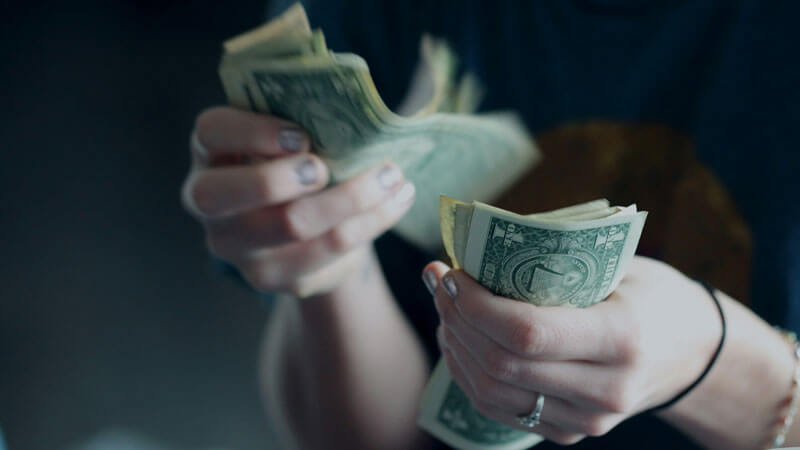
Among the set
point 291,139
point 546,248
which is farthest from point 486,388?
point 291,139

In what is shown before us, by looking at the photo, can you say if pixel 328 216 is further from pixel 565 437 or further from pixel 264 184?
pixel 565 437

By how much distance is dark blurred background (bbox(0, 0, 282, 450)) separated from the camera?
1140 millimetres

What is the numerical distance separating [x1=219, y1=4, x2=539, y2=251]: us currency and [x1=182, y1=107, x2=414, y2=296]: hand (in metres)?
0.01

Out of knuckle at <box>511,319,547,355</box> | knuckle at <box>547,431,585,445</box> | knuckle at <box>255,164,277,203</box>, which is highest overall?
knuckle at <box>255,164,277,203</box>

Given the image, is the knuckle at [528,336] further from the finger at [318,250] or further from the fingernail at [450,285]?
the finger at [318,250]

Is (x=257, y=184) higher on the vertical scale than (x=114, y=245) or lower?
higher

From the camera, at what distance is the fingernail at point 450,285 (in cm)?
37

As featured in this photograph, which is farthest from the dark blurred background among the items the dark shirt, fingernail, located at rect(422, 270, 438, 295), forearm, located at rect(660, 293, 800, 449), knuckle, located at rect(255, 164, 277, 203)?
forearm, located at rect(660, 293, 800, 449)

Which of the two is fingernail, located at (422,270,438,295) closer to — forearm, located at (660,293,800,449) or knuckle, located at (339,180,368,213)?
knuckle, located at (339,180,368,213)

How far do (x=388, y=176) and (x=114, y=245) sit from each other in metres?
1.33

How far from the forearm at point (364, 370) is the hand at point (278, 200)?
0.10 metres

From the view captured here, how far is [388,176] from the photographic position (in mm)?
466

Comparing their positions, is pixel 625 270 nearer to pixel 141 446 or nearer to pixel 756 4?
pixel 756 4

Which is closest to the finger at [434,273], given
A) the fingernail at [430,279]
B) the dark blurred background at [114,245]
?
the fingernail at [430,279]
